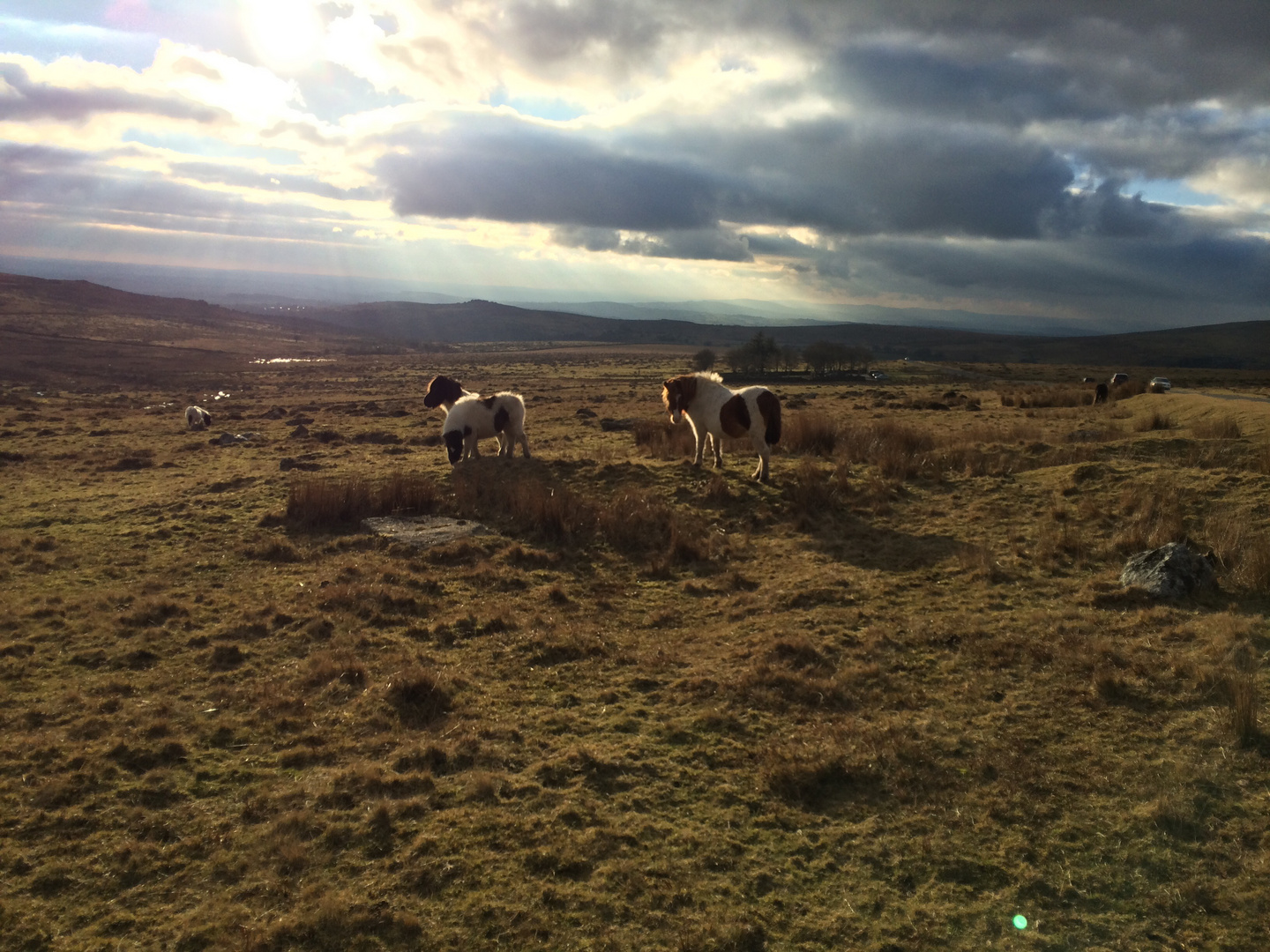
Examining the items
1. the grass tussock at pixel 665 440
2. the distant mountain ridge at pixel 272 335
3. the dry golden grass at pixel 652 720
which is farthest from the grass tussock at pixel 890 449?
the distant mountain ridge at pixel 272 335

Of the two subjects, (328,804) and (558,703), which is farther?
(558,703)

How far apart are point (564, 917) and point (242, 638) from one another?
6.12 m

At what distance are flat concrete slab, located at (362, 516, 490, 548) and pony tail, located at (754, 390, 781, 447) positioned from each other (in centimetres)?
623

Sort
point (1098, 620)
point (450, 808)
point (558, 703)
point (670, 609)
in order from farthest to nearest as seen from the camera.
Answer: point (670, 609) < point (1098, 620) < point (558, 703) < point (450, 808)

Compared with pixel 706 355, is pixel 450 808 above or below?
below

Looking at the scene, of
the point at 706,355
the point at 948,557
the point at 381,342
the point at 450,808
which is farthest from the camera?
the point at 381,342

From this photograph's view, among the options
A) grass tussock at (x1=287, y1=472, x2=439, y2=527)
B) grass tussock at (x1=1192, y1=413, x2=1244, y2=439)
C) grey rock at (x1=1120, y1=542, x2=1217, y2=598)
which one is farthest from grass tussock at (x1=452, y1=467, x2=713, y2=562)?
grass tussock at (x1=1192, y1=413, x2=1244, y2=439)

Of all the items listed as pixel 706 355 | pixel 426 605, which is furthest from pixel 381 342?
pixel 426 605

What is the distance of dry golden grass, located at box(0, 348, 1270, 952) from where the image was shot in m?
4.29

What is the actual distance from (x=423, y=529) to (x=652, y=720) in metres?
7.22

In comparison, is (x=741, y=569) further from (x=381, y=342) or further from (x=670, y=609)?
(x=381, y=342)

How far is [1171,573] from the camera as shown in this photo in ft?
26.0

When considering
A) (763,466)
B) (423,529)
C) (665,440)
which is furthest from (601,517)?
(665,440)

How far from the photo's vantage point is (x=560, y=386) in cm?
5859
